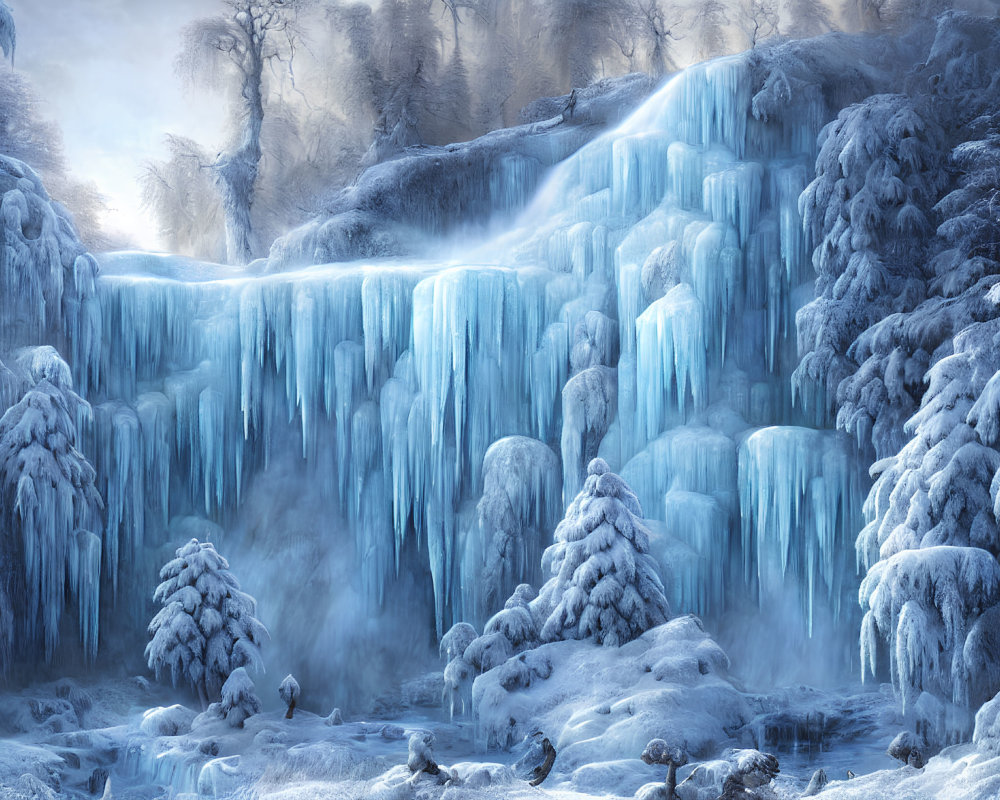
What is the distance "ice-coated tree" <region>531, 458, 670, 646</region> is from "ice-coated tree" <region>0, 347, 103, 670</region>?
265 inches

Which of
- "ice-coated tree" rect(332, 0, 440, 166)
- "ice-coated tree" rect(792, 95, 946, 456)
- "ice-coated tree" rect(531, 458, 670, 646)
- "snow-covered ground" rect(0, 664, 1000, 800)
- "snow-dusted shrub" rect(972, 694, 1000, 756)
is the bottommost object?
"snow-covered ground" rect(0, 664, 1000, 800)

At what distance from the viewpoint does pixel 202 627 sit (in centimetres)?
1455

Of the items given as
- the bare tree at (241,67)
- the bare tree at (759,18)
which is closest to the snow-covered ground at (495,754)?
the bare tree at (241,67)

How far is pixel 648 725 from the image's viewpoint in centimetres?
1172

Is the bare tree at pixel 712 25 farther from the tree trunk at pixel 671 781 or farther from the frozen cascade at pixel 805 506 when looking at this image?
the tree trunk at pixel 671 781

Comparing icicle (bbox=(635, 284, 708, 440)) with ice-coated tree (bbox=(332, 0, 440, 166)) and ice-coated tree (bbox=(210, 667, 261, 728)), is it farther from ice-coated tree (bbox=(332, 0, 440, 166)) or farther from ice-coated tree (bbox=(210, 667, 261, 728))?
ice-coated tree (bbox=(332, 0, 440, 166))

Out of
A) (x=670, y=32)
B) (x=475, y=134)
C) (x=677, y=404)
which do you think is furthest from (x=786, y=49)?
(x=475, y=134)

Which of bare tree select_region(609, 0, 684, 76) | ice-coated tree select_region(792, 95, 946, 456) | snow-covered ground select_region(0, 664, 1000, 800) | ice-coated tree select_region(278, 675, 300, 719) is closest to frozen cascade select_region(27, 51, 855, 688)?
ice-coated tree select_region(792, 95, 946, 456)

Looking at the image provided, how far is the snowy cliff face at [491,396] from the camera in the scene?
16547mm

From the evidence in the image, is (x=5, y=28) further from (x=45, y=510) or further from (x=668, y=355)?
(x=668, y=355)

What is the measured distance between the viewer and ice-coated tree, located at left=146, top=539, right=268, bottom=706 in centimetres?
1443

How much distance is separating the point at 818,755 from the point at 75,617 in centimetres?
1042

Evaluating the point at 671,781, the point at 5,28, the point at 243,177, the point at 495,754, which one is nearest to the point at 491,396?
the point at 495,754

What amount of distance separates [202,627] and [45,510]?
3.04 metres
